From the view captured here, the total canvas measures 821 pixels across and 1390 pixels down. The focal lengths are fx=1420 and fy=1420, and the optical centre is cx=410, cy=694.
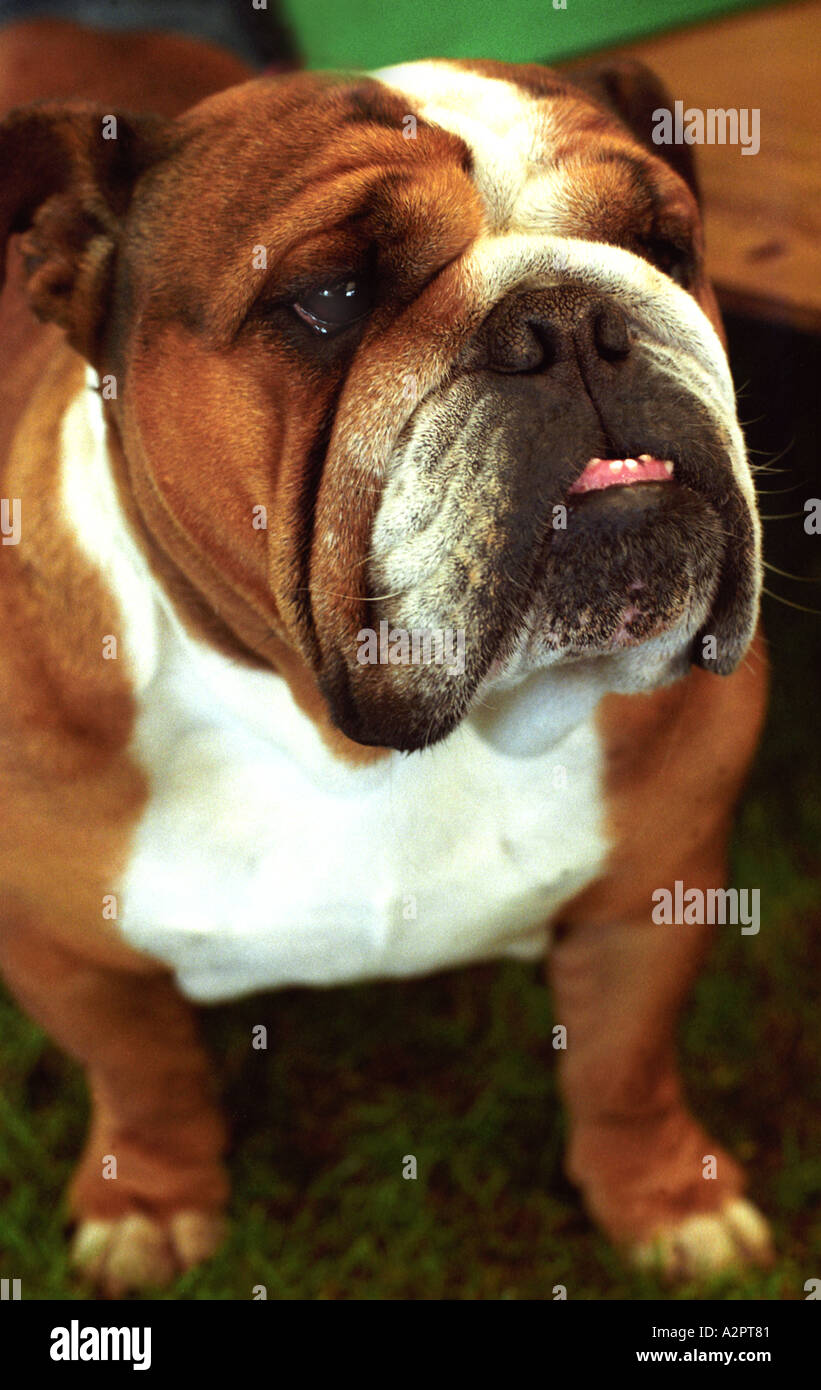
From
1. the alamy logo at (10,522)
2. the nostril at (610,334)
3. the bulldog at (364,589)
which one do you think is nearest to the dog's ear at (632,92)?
the bulldog at (364,589)

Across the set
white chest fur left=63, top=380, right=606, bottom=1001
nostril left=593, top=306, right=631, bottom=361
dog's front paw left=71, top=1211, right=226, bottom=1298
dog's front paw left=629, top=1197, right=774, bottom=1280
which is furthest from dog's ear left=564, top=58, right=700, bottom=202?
dog's front paw left=71, top=1211, right=226, bottom=1298

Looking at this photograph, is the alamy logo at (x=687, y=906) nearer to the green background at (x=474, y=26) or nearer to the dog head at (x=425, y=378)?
the dog head at (x=425, y=378)

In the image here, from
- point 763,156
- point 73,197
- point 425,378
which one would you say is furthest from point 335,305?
point 763,156

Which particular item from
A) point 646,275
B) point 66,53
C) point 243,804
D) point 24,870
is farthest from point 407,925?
point 66,53

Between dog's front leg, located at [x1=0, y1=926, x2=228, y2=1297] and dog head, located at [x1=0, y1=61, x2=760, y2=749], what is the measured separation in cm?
64

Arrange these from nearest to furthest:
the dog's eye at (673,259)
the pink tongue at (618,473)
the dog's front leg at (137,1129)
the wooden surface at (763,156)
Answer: the pink tongue at (618,473)
the dog's eye at (673,259)
the wooden surface at (763,156)
the dog's front leg at (137,1129)

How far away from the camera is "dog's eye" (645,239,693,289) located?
126 centimetres

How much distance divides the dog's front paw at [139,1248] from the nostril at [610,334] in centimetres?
125

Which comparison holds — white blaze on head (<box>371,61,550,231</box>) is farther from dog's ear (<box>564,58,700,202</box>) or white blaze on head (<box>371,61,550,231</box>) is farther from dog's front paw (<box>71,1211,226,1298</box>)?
dog's front paw (<box>71,1211,226,1298</box>)

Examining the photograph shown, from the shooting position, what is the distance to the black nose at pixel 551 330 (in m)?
1.09

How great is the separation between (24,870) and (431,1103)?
76 centimetres

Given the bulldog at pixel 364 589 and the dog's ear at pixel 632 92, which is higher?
the dog's ear at pixel 632 92

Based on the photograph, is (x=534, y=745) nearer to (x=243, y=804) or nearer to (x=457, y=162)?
(x=243, y=804)

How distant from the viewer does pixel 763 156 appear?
1626 millimetres
